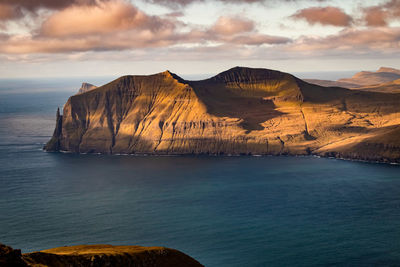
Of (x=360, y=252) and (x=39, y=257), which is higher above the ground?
(x=39, y=257)

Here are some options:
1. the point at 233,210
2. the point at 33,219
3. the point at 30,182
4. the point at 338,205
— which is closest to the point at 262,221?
the point at 233,210

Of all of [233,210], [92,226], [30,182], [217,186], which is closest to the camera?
[92,226]

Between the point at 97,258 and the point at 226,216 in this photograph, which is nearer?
the point at 97,258

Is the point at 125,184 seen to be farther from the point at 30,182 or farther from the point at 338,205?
the point at 338,205

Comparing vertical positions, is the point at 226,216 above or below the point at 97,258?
below

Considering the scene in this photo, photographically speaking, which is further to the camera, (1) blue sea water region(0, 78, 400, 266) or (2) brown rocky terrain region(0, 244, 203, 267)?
(1) blue sea water region(0, 78, 400, 266)
